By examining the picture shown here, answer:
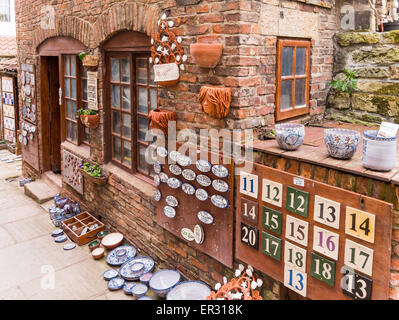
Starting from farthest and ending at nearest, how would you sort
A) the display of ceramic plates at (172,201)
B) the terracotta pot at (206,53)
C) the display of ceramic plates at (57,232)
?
1. the display of ceramic plates at (57,232)
2. the display of ceramic plates at (172,201)
3. the terracotta pot at (206,53)

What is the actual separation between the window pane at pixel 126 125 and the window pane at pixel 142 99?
24 centimetres

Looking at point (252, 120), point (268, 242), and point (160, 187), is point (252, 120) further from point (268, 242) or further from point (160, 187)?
point (160, 187)

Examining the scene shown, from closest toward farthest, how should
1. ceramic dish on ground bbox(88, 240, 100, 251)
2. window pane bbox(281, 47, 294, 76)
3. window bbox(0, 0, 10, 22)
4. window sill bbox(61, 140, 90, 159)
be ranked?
window pane bbox(281, 47, 294, 76)
ceramic dish on ground bbox(88, 240, 100, 251)
window sill bbox(61, 140, 90, 159)
window bbox(0, 0, 10, 22)

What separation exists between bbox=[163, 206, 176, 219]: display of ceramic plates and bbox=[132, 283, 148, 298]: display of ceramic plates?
2.44ft

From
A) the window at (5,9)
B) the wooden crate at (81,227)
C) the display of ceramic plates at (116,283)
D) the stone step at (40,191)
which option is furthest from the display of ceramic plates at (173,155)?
the window at (5,9)

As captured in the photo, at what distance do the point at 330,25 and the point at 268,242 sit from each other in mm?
2405

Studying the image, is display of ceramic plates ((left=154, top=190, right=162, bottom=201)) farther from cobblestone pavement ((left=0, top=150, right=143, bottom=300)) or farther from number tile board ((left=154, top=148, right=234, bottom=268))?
cobblestone pavement ((left=0, top=150, right=143, bottom=300))

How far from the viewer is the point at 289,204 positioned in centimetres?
256

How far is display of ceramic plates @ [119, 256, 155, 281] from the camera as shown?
379cm

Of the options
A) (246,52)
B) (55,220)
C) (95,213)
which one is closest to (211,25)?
(246,52)

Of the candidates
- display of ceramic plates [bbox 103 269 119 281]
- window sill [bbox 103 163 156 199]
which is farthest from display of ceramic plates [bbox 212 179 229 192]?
display of ceramic plates [bbox 103 269 119 281]

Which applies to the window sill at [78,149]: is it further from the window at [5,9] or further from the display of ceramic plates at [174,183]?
the window at [5,9]

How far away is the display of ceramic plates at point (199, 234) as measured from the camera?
3.28 m

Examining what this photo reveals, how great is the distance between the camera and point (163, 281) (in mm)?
3561
